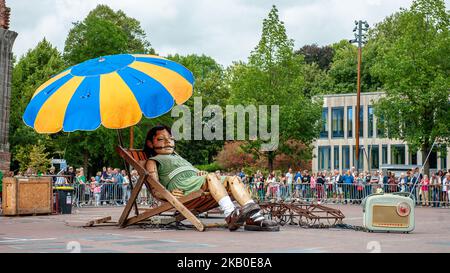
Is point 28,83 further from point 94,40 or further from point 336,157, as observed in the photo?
point 336,157

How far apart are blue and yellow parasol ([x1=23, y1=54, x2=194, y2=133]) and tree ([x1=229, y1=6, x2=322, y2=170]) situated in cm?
3110

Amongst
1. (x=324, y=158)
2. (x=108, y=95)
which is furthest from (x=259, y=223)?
(x=324, y=158)

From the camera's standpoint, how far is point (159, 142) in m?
16.0

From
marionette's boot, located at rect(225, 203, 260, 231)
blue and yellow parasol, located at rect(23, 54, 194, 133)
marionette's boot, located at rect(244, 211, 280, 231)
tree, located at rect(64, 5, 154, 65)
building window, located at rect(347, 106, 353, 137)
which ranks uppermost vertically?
tree, located at rect(64, 5, 154, 65)

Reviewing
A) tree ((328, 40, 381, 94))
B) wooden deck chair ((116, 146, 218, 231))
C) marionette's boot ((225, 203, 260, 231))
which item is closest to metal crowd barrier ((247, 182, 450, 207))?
wooden deck chair ((116, 146, 218, 231))

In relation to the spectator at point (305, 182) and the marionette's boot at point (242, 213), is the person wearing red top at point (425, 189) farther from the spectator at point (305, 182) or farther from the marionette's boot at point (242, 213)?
the marionette's boot at point (242, 213)

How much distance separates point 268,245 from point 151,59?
19.3ft

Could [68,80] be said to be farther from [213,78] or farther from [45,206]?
[213,78]

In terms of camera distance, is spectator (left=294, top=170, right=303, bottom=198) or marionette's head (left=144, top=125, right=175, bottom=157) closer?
marionette's head (left=144, top=125, right=175, bottom=157)

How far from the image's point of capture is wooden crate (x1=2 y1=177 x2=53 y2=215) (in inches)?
869

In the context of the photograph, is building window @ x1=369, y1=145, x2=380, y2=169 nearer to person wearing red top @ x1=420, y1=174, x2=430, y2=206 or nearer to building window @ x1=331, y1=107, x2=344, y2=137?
building window @ x1=331, y1=107, x2=344, y2=137

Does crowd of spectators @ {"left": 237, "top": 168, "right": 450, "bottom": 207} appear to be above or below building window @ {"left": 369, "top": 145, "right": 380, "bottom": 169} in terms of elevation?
below
